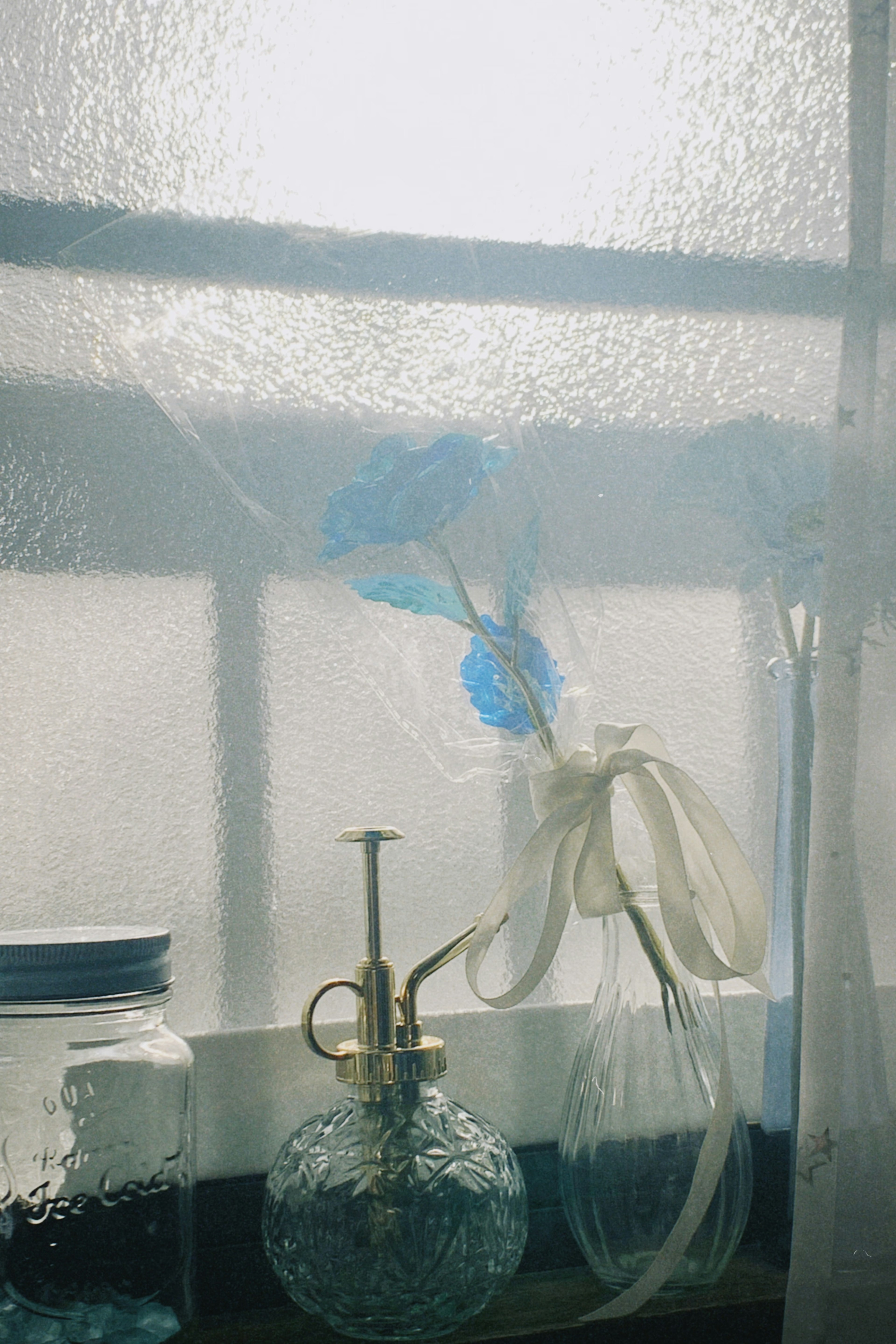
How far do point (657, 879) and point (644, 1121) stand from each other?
14cm

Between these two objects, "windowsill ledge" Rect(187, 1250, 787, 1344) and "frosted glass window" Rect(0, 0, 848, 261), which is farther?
"frosted glass window" Rect(0, 0, 848, 261)

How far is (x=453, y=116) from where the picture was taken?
0.73 meters

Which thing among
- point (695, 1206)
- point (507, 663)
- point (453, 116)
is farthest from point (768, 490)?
point (695, 1206)

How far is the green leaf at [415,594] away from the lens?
663 mm

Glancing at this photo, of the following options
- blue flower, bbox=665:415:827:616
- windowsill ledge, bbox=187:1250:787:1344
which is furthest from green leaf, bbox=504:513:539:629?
windowsill ledge, bbox=187:1250:787:1344

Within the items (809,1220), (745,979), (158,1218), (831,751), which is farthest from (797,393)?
(158,1218)

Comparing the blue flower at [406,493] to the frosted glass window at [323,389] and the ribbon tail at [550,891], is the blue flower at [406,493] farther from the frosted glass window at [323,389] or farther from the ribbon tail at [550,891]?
the ribbon tail at [550,891]

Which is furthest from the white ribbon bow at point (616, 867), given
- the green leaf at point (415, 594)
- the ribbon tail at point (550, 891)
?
the green leaf at point (415, 594)

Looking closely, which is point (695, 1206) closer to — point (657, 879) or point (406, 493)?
point (657, 879)

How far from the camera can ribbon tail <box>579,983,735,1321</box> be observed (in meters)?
0.57

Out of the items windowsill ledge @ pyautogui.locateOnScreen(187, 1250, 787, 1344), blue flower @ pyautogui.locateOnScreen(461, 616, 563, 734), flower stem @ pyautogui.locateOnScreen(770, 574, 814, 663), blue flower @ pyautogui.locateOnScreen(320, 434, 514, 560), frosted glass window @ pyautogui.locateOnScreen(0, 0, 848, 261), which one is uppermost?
frosted glass window @ pyautogui.locateOnScreen(0, 0, 848, 261)

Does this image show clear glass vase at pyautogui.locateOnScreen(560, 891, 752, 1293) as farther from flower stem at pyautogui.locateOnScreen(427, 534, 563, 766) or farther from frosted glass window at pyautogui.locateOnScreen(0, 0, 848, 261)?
frosted glass window at pyautogui.locateOnScreen(0, 0, 848, 261)

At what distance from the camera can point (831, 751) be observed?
60 centimetres

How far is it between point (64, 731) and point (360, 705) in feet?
0.64
